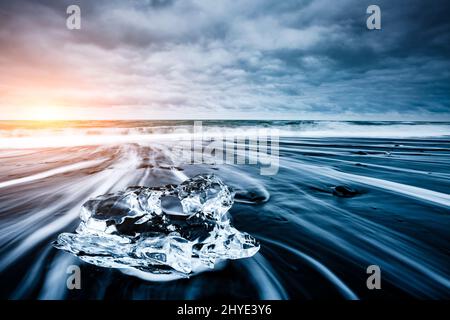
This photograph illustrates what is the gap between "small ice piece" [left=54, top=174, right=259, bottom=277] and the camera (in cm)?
155

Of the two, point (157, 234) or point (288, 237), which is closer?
point (157, 234)

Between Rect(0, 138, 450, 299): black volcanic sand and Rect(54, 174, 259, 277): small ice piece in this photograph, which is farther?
Rect(54, 174, 259, 277): small ice piece

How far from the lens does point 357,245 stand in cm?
188

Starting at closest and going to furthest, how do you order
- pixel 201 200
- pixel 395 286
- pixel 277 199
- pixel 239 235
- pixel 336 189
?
pixel 395 286 < pixel 239 235 < pixel 201 200 < pixel 277 199 < pixel 336 189

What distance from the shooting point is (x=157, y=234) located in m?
1.75

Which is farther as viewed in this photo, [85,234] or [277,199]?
[277,199]

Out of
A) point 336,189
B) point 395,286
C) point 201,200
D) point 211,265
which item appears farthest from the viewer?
point 336,189

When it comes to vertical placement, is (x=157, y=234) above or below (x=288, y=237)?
above

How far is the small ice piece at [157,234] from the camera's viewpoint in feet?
5.08

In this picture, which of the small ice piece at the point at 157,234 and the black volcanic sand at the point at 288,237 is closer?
the black volcanic sand at the point at 288,237
